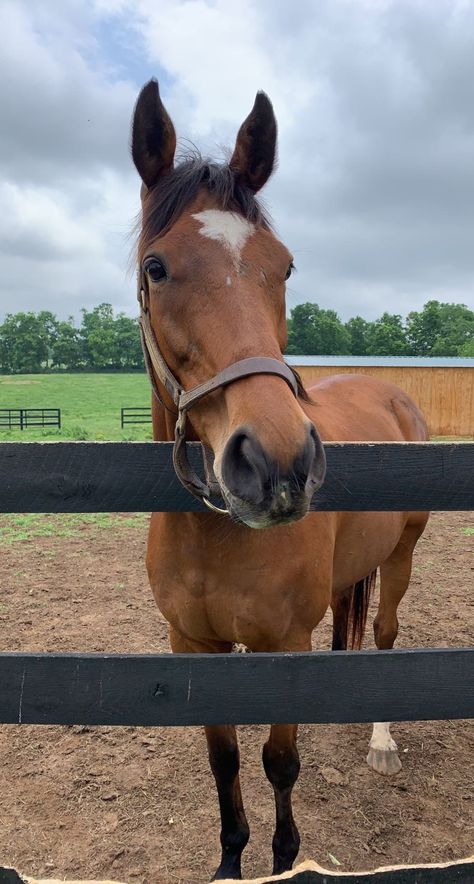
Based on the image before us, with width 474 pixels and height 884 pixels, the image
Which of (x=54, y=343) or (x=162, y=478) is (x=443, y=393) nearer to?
(x=162, y=478)

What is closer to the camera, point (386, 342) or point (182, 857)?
point (182, 857)

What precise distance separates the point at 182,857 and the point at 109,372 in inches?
2999

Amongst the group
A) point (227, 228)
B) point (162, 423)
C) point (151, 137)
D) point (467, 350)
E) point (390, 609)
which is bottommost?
point (390, 609)

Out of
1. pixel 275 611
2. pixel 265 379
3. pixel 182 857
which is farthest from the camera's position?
pixel 182 857

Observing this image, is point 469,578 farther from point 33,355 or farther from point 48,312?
point 48,312

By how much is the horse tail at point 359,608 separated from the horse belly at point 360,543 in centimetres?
40

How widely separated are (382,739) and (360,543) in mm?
1250

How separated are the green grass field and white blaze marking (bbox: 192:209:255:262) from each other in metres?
19.2

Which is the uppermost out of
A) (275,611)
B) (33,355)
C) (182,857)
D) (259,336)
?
(33,355)

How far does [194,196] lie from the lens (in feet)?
6.29

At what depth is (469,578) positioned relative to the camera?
6309mm

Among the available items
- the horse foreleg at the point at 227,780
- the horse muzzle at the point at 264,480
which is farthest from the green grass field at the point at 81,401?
the horse muzzle at the point at 264,480

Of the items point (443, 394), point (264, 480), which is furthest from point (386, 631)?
point (443, 394)

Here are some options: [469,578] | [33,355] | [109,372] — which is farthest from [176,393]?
[33,355]
